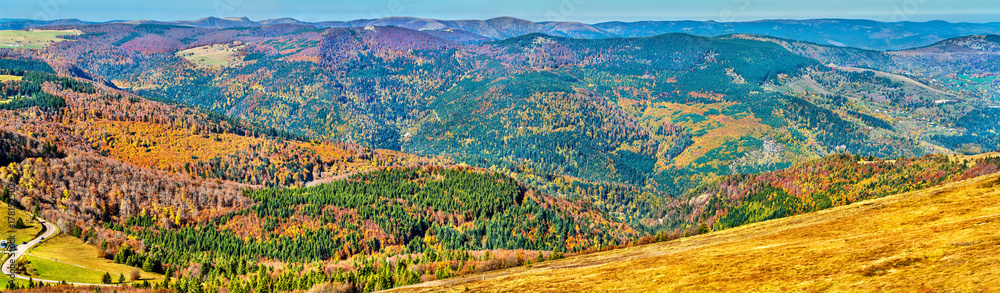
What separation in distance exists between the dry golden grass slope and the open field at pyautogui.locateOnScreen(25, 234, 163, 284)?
97.6 meters

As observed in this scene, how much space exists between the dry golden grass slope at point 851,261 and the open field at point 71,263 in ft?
320

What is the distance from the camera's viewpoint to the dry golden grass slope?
50.2m

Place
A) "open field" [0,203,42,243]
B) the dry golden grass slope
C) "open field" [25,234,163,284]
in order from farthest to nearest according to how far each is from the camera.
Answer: "open field" [0,203,42,243]
"open field" [25,234,163,284]
the dry golden grass slope

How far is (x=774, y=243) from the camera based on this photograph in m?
89.8

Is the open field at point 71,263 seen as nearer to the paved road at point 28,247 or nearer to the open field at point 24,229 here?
the paved road at point 28,247

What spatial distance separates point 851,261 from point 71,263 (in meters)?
182

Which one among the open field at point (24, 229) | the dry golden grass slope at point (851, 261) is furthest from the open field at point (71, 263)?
the dry golden grass slope at point (851, 261)

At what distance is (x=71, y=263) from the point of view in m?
140

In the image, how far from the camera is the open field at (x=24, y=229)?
15369cm

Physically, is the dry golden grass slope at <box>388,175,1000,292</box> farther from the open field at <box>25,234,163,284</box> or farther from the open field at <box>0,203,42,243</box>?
the open field at <box>0,203,42,243</box>

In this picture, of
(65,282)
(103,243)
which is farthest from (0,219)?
(65,282)

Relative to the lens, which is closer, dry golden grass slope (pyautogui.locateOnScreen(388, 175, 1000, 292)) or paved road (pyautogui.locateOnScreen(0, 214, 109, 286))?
dry golden grass slope (pyautogui.locateOnScreen(388, 175, 1000, 292))

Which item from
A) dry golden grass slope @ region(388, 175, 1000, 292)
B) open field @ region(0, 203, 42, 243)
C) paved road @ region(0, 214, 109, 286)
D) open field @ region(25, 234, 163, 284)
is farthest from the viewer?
open field @ region(0, 203, 42, 243)

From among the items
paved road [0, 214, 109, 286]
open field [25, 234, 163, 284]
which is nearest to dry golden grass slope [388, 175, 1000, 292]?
open field [25, 234, 163, 284]
